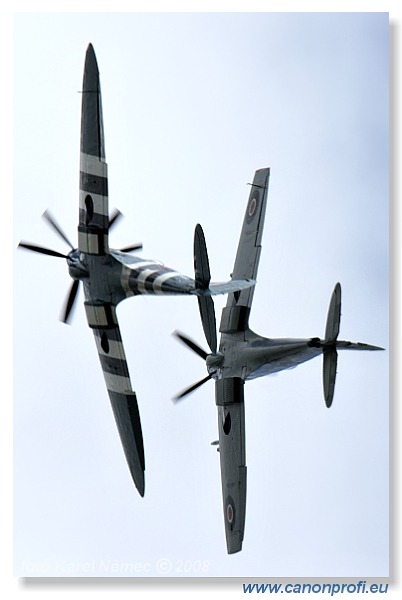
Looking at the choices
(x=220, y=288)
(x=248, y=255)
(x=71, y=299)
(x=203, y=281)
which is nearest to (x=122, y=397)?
(x=71, y=299)

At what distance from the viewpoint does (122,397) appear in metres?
19.0

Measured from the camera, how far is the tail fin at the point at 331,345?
57.6ft

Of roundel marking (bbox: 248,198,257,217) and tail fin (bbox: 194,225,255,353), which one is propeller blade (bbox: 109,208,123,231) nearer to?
tail fin (bbox: 194,225,255,353)

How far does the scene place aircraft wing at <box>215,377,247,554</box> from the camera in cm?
2126

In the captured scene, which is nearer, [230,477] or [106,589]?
[106,589]

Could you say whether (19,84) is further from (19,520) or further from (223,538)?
(223,538)

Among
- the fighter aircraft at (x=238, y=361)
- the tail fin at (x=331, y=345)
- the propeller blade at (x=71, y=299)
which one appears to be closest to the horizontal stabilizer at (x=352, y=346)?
the tail fin at (x=331, y=345)

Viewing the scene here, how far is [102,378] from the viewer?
1930 cm

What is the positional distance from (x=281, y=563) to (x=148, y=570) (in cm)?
210

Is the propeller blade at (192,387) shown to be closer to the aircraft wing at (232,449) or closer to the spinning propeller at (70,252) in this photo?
the aircraft wing at (232,449)

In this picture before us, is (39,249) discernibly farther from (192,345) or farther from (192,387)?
(192,387)

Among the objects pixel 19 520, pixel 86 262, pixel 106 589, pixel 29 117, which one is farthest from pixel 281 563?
pixel 29 117

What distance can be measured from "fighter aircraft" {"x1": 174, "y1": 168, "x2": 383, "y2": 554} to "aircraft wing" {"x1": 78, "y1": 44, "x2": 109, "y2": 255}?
2.74 meters

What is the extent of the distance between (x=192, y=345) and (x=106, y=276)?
2641 mm
